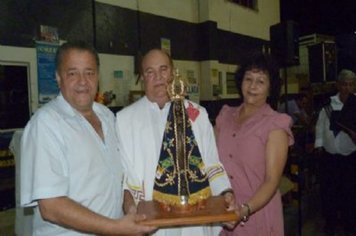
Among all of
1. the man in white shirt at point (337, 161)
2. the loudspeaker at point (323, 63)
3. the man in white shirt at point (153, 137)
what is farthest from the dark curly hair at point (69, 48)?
the loudspeaker at point (323, 63)

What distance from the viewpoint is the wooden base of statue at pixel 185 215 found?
1406 mm

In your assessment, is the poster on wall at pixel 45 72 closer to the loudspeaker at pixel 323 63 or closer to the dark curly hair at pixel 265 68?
the dark curly hair at pixel 265 68

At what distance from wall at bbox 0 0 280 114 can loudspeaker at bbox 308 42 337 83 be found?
3.84 feet

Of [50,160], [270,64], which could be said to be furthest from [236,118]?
[50,160]

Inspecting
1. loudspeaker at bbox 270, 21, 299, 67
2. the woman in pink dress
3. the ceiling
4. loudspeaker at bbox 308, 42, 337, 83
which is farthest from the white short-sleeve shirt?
the ceiling

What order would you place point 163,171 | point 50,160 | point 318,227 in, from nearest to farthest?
point 50,160 → point 163,171 → point 318,227

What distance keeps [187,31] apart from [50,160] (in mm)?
5270

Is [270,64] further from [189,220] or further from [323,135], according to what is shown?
[323,135]

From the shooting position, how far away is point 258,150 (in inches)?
74.5

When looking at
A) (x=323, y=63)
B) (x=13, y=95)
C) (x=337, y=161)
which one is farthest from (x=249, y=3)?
(x=13, y=95)

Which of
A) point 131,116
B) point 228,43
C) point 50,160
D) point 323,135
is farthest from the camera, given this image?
point 228,43

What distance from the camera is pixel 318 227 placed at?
4535mm

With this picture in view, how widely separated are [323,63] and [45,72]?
→ 517cm

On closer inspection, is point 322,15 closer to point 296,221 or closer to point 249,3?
point 249,3
